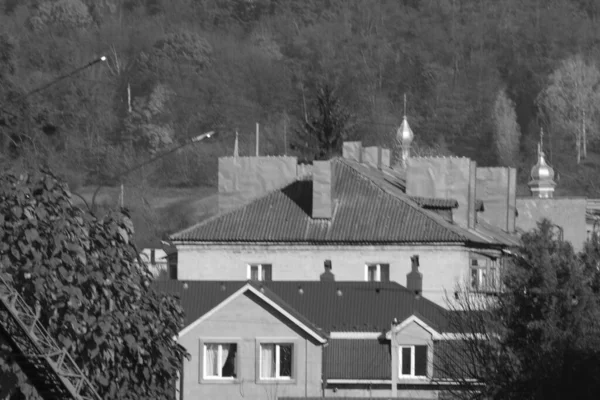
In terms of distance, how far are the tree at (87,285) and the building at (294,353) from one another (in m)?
23.9

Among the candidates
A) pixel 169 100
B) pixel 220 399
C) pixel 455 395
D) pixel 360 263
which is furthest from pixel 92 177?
pixel 455 395

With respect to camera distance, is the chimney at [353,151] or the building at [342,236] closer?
the building at [342,236]

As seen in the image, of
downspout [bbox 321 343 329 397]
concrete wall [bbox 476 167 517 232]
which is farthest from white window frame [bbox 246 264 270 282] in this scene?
downspout [bbox 321 343 329 397]

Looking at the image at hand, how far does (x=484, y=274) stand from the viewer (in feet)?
198

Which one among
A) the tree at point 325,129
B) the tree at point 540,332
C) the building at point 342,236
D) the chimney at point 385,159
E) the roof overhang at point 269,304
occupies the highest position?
the tree at point 325,129

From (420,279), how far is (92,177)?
72.8 meters

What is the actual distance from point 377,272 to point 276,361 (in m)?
13.9

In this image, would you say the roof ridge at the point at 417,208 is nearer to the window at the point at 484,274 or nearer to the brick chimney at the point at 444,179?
the window at the point at 484,274

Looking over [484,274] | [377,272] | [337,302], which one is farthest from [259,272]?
[337,302]

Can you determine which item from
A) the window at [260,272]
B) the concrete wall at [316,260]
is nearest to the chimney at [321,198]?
the concrete wall at [316,260]

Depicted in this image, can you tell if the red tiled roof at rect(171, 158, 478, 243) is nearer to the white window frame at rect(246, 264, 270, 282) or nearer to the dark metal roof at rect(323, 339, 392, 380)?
the white window frame at rect(246, 264, 270, 282)

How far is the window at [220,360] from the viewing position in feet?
167

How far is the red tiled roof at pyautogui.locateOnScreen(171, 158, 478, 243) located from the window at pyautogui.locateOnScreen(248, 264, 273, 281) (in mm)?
799

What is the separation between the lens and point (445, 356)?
155 feet
